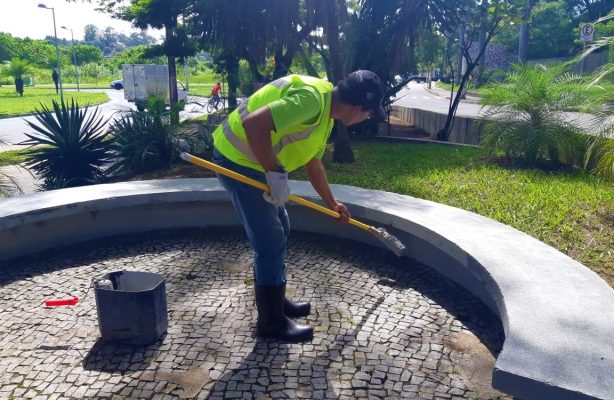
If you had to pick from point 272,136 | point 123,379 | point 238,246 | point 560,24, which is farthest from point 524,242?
point 560,24

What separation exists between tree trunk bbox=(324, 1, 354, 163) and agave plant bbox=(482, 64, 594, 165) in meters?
2.00

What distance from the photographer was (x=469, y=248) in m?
3.30

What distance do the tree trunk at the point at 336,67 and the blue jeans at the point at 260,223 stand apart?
524cm

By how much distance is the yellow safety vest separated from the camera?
256cm

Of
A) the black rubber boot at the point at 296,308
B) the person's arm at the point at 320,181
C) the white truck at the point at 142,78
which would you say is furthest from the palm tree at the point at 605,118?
the white truck at the point at 142,78

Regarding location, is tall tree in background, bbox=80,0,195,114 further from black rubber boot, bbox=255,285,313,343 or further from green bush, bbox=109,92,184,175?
black rubber boot, bbox=255,285,313,343

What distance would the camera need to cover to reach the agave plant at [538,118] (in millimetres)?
6824

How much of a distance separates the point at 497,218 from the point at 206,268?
2.52m

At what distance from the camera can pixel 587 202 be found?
505cm

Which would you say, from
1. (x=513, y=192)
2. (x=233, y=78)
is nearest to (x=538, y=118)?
(x=513, y=192)

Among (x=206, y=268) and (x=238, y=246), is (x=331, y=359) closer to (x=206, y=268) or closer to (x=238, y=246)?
(x=206, y=268)

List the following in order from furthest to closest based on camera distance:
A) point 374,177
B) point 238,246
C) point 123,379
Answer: point 374,177 < point 238,246 < point 123,379

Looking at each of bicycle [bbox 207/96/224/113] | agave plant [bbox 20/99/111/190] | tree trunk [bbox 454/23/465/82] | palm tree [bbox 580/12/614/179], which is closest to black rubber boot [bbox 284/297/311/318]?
palm tree [bbox 580/12/614/179]

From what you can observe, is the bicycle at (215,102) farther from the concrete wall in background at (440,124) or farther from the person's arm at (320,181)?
the person's arm at (320,181)
